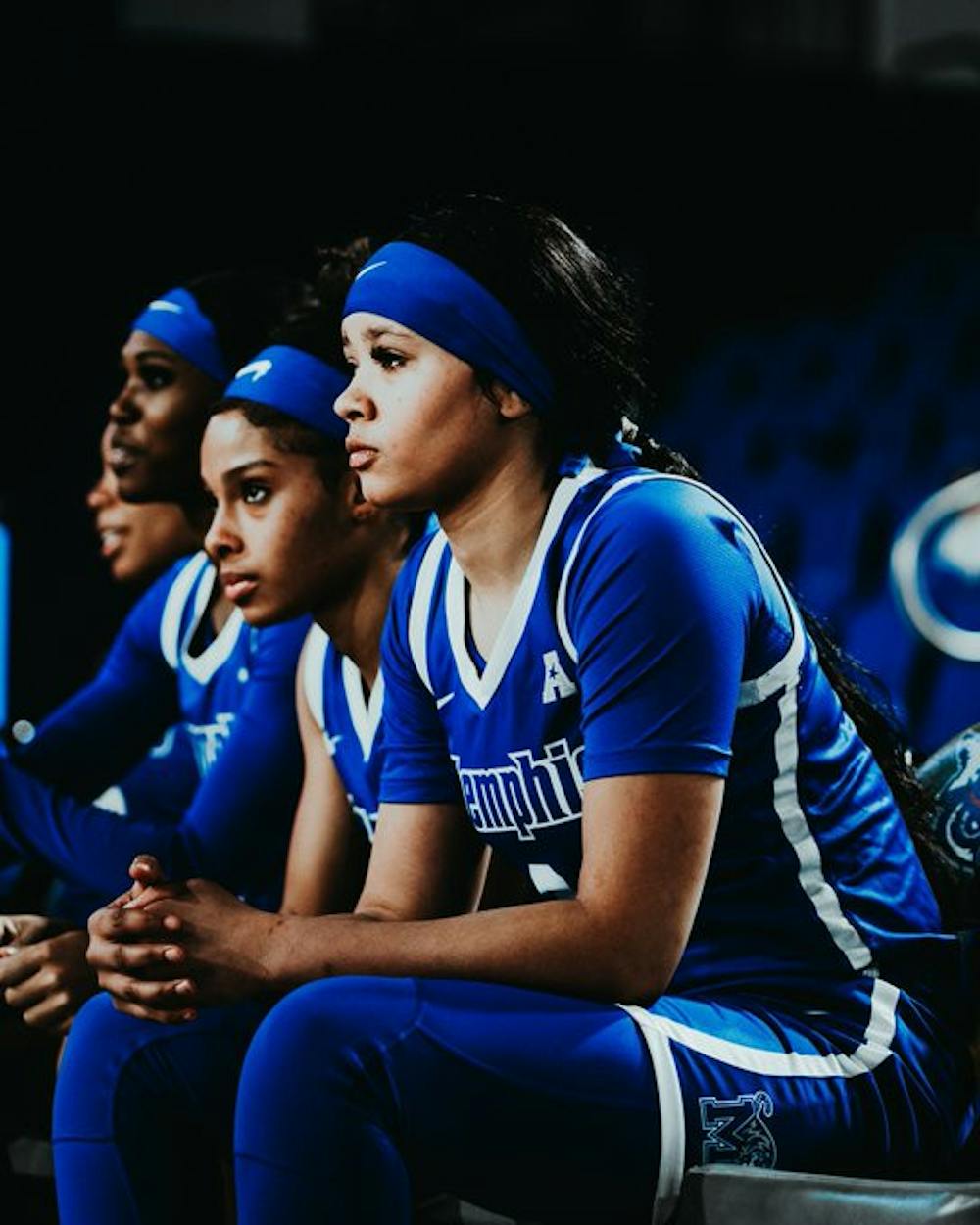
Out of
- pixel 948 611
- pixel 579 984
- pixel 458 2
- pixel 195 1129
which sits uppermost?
pixel 458 2

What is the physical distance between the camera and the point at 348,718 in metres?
2.15

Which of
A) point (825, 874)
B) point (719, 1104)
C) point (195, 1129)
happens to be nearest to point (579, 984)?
point (719, 1104)

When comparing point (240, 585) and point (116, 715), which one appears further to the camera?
point (116, 715)

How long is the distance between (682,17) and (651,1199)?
21.2ft

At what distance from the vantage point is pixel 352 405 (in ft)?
5.71

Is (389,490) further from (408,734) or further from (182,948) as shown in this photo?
(182,948)

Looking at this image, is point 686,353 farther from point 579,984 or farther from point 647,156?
point 579,984

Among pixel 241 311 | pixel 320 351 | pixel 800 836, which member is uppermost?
pixel 241 311

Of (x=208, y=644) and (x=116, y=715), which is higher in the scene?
(x=208, y=644)

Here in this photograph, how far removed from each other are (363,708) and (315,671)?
0.37 ft

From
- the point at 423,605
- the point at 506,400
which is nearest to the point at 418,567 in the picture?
the point at 423,605

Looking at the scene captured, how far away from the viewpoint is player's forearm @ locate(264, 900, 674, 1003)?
1.50 m

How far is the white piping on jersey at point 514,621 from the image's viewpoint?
1668 mm

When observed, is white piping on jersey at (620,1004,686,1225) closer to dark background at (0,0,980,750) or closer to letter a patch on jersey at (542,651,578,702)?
letter a patch on jersey at (542,651,578,702)
